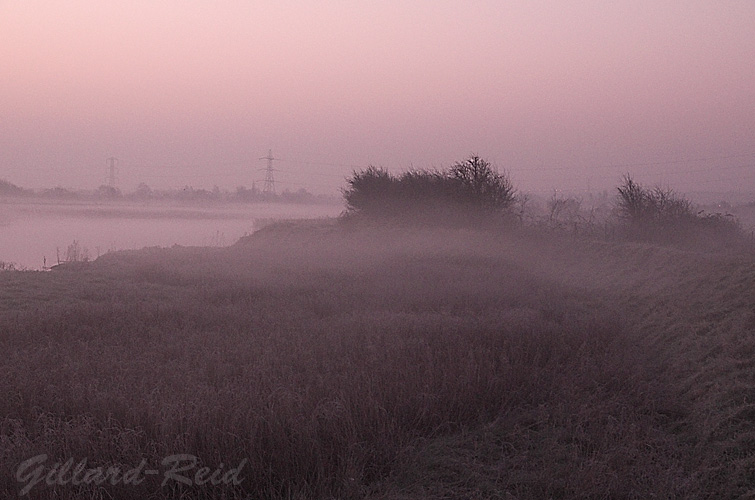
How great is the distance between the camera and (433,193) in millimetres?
27875

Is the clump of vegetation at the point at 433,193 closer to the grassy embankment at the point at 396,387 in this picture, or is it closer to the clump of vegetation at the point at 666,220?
the clump of vegetation at the point at 666,220

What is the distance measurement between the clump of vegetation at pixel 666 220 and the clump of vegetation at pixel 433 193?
5626mm

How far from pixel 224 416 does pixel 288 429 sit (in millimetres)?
585

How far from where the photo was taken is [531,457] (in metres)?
4.70

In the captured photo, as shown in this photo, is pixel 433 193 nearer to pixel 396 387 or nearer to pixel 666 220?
pixel 666 220

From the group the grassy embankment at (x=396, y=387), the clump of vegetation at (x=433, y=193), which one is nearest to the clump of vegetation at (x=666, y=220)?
the clump of vegetation at (x=433, y=193)

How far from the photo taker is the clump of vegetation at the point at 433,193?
2692 centimetres

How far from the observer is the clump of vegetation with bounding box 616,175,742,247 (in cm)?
2195

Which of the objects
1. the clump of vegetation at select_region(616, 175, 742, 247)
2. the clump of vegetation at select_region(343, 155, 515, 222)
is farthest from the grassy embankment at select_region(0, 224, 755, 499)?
the clump of vegetation at select_region(343, 155, 515, 222)

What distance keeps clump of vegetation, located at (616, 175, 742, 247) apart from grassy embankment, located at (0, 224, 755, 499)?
35.4 feet

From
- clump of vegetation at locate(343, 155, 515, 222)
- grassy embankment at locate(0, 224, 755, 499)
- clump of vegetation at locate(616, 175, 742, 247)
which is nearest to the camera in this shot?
grassy embankment at locate(0, 224, 755, 499)

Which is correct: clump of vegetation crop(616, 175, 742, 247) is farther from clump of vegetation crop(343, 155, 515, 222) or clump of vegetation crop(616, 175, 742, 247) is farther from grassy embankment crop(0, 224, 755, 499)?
grassy embankment crop(0, 224, 755, 499)

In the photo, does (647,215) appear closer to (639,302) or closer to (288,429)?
(639,302)

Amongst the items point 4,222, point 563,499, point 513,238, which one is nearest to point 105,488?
point 563,499
